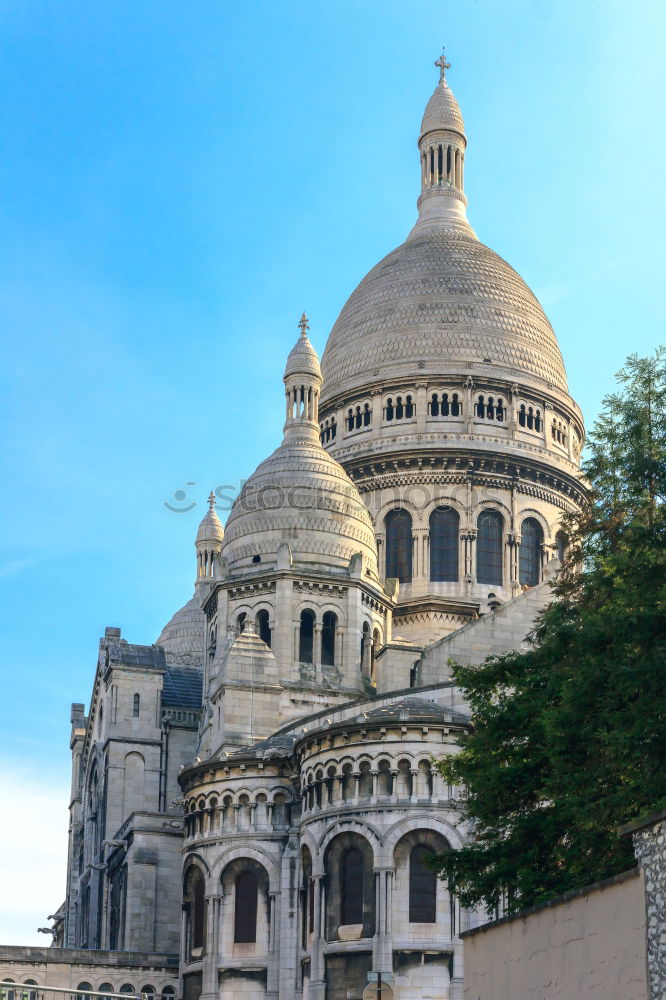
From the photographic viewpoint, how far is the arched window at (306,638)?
206 ft

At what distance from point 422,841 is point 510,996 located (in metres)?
24.5

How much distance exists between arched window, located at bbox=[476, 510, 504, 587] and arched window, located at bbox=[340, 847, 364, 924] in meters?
24.9

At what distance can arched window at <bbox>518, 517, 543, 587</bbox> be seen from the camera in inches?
2963

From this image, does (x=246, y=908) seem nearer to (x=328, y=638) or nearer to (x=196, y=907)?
(x=196, y=907)

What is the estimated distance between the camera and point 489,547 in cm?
7506

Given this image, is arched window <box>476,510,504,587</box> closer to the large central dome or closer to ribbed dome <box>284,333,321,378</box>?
the large central dome

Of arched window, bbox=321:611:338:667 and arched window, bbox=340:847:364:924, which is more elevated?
arched window, bbox=321:611:338:667

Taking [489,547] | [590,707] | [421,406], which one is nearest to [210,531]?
[421,406]

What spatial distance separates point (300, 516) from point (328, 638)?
17.2 feet

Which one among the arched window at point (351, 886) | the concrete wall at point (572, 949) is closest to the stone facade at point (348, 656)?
the arched window at point (351, 886)

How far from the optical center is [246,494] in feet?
221

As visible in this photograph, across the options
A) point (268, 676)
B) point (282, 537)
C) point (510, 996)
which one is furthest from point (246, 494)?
point (510, 996)

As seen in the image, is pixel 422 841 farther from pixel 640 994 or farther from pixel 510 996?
pixel 640 994

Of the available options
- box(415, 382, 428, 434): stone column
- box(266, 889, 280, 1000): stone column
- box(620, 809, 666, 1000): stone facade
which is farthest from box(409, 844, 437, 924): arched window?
box(415, 382, 428, 434): stone column
